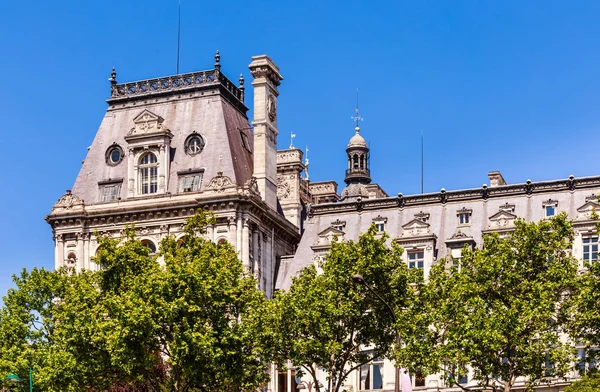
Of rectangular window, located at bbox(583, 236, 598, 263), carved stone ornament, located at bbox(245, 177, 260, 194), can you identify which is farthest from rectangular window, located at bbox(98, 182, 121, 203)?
rectangular window, located at bbox(583, 236, 598, 263)

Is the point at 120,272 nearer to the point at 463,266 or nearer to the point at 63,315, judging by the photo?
the point at 63,315

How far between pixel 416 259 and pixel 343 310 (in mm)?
14608

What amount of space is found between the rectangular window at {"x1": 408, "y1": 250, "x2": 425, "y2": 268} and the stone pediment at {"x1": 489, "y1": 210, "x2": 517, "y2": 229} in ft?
17.7

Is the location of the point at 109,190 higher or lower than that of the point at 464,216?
higher

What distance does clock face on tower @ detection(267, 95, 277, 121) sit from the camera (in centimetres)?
11317

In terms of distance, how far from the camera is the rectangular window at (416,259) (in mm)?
101562

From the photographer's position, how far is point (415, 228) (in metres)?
103

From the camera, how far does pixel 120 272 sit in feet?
310

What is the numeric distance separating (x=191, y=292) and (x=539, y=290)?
22.2m

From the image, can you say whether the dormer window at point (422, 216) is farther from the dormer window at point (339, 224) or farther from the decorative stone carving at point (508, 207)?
the dormer window at point (339, 224)

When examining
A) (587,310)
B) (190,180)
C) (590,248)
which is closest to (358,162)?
(190,180)

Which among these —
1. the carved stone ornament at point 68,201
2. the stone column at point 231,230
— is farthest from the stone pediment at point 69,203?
the stone column at point 231,230

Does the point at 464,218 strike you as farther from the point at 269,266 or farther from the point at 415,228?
the point at 269,266

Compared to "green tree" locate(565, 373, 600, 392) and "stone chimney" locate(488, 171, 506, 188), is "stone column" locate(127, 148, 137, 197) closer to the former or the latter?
"stone chimney" locate(488, 171, 506, 188)
